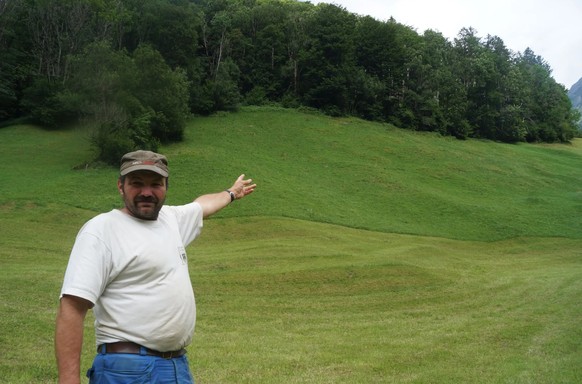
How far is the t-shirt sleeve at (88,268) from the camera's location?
3742mm

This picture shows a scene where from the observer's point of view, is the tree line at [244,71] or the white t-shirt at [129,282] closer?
the white t-shirt at [129,282]

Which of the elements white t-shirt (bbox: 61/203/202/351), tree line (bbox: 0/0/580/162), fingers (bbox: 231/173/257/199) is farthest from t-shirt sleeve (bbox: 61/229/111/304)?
tree line (bbox: 0/0/580/162)

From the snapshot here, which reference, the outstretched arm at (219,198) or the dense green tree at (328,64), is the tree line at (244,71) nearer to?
the dense green tree at (328,64)

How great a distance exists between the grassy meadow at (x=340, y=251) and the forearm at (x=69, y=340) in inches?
208

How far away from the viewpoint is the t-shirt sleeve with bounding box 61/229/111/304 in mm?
3742

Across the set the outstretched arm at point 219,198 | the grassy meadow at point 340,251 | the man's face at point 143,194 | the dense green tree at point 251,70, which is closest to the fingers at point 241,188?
the outstretched arm at point 219,198

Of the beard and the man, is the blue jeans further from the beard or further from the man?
the beard

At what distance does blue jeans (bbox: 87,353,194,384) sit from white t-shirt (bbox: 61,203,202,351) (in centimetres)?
10

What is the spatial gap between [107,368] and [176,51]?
→ 2360 inches

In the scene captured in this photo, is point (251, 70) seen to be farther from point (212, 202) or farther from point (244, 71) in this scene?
point (212, 202)

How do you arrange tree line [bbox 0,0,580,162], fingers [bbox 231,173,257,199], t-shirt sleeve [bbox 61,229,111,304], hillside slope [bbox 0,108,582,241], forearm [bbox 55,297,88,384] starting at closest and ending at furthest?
1. forearm [bbox 55,297,88,384]
2. t-shirt sleeve [bbox 61,229,111,304]
3. fingers [bbox 231,173,257,199]
4. hillside slope [bbox 0,108,582,241]
5. tree line [bbox 0,0,580,162]

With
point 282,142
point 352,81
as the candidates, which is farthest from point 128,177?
point 352,81

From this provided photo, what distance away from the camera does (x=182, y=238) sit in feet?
16.0

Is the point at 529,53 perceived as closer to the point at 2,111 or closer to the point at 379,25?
the point at 379,25
